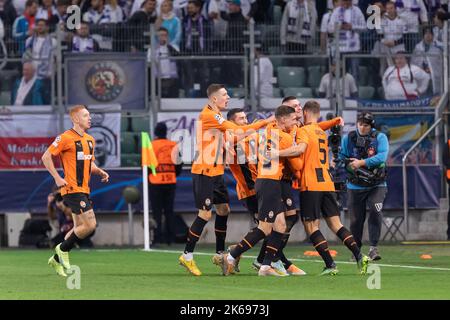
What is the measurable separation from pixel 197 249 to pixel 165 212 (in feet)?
5.69

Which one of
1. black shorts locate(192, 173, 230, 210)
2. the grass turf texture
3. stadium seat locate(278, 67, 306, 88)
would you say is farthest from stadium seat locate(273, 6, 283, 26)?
black shorts locate(192, 173, 230, 210)

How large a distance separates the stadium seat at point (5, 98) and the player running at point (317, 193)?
11780 mm

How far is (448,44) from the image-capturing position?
28.2 metres

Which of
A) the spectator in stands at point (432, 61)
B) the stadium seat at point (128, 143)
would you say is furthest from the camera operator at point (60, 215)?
the spectator in stands at point (432, 61)

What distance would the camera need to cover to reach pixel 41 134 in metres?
28.0

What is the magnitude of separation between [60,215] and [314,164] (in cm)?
1059

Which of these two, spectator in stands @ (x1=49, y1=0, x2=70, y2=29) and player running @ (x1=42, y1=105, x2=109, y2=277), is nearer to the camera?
player running @ (x1=42, y1=105, x2=109, y2=277)

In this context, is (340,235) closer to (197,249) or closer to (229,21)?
(197,249)

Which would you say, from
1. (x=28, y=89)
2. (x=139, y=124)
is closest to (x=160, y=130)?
(x=139, y=124)

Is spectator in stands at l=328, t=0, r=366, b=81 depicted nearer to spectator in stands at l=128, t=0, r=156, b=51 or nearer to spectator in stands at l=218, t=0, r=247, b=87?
spectator in stands at l=218, t=0, r=247, b=87

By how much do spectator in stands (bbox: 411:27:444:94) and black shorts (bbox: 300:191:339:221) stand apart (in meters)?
11.0

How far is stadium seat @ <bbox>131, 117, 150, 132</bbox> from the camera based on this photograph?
28.2m

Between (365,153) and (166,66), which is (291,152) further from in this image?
(166,66)
